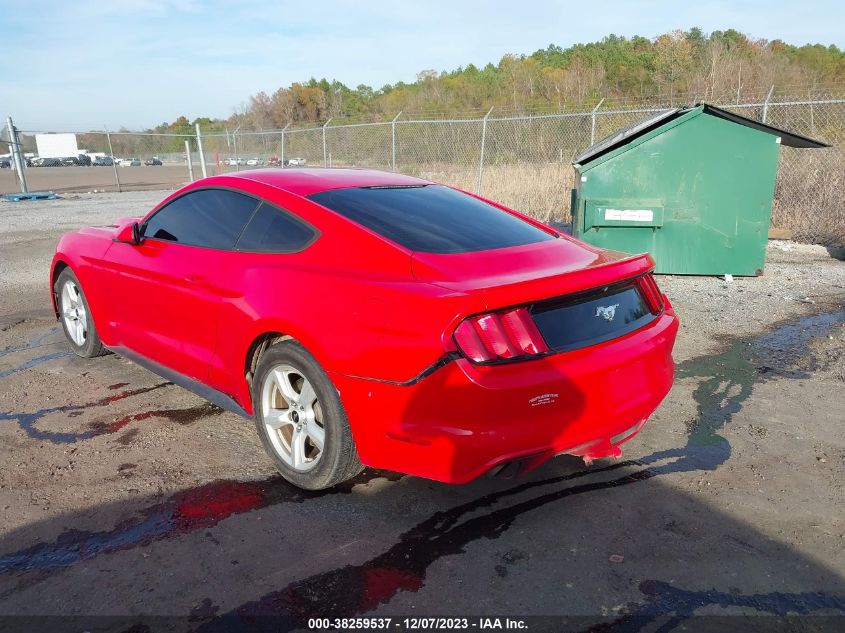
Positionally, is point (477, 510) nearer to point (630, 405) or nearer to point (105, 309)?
point (630, 405)

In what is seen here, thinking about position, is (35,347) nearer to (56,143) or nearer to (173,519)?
(173,519)

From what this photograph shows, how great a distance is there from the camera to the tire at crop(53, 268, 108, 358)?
5.02m

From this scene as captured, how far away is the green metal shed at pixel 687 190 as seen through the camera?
7508mm

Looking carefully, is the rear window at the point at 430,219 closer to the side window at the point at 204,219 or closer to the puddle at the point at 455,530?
the side window at the point at 204,219

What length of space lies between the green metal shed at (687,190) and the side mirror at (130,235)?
16.9ft

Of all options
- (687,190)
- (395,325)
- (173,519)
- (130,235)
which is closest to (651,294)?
(395,325)

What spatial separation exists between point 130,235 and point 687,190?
6022 mm

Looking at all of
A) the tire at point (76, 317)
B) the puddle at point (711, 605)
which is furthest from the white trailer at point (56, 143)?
the puddle at point (711, 605)

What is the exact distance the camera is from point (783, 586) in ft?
8.23

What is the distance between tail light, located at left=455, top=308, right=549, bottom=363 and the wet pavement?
0.82 m

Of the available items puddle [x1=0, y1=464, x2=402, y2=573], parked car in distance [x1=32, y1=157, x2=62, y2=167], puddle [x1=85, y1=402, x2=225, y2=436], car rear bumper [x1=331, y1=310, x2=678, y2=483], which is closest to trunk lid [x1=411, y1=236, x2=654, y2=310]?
car rear bumper [x1=331, y1=310, x2=678, y2=483]

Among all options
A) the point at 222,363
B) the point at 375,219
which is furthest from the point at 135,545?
the point at 375,219

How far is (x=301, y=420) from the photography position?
3.20m

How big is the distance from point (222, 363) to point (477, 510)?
1.55 m
